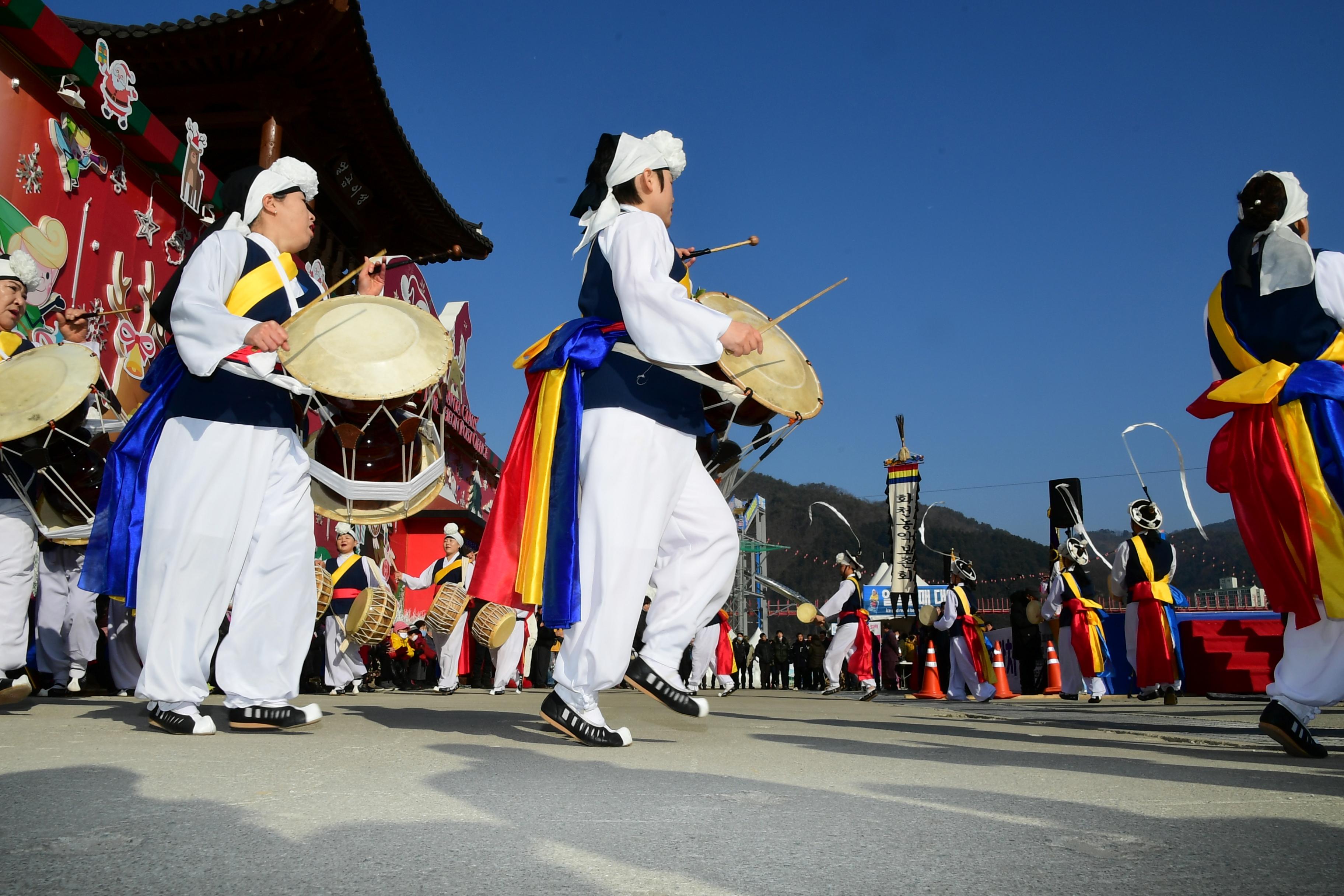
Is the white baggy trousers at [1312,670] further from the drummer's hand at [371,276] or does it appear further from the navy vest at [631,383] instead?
the drummer's hand at [371,276]

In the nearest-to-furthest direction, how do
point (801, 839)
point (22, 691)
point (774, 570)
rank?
point (801, 839)
point (22, 691)
point (774, 570)

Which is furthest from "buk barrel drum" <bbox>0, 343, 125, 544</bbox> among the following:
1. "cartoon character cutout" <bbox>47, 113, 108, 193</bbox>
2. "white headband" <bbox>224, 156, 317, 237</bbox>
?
"cartoon character cutout" <bbox>47, 113, 108, 193</bbox>

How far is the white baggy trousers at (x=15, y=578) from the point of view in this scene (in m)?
4.42

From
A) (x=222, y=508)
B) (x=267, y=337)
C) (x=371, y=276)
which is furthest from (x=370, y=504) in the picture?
(x=267, y=337)

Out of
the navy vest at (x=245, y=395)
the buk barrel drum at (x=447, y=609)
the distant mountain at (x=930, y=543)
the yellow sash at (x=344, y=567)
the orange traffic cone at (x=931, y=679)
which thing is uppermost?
the distant mountain at (x=930, y=543)

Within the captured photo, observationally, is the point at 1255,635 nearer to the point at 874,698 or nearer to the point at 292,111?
the point at 874,698

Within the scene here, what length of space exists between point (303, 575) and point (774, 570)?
10189 centimetres

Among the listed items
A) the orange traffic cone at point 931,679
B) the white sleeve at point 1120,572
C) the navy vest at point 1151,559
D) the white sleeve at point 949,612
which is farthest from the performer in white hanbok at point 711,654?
the navy vest at point 1151,559

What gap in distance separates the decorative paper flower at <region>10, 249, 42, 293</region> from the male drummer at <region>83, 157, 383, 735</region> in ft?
6.73

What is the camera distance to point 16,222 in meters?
6.75

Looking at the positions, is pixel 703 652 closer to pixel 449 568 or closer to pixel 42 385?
pixel 449 568

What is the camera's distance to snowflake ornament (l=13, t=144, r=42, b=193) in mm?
6906

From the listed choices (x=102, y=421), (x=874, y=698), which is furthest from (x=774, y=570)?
(x=102, y=421)

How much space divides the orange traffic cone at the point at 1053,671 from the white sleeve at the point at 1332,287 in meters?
9.06
